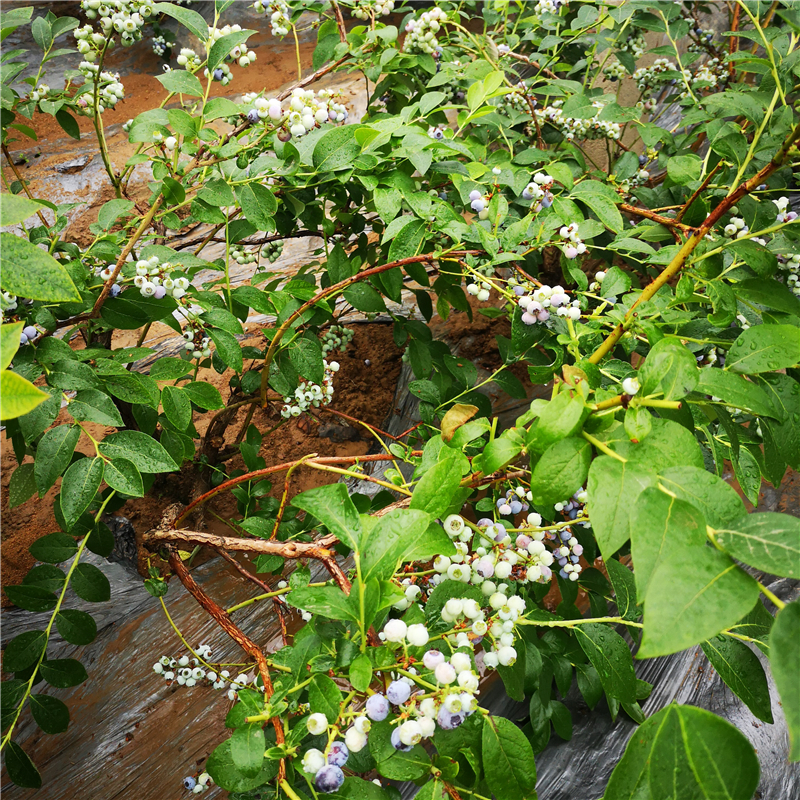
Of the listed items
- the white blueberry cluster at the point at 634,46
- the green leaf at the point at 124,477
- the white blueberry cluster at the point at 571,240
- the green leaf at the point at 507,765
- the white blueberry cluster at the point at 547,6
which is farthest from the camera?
the white blueberry cluster at the point at 634,46

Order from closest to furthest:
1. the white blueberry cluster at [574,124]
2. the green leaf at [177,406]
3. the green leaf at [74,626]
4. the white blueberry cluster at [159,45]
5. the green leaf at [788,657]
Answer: the green leaf at [788,657] < the green leaf at [177,406] < the green leaf at [74,626] < the white blueberry cluster at [574,124] < the white blueberry cluster at [159,45]

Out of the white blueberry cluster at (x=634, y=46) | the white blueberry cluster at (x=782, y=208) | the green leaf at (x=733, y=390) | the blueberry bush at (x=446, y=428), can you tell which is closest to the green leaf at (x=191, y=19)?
the blueberry bush at (x=446, y=428)

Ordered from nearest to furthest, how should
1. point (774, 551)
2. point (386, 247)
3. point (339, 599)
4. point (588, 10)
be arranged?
point (774, 551) → point (339, 599) → point (386, 247) → point (588, 10)

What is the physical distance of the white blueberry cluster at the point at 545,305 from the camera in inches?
27.2

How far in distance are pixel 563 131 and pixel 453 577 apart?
144 centimetres

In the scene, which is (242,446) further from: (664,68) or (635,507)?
(664,68)

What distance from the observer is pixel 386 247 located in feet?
3.59

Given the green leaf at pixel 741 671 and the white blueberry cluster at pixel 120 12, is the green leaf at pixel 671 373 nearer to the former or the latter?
the green leaf at pixel 741 671

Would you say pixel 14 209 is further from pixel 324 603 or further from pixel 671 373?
pixel 671 373

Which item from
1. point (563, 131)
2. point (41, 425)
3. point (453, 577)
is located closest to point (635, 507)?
point (453, 577)

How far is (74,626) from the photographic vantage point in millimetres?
1001

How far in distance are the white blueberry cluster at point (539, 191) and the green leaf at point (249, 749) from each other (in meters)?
0.87

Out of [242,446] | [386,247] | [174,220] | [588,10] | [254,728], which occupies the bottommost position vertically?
[242,446]

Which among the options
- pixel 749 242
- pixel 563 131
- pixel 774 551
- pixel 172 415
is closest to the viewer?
pixel 774 551
